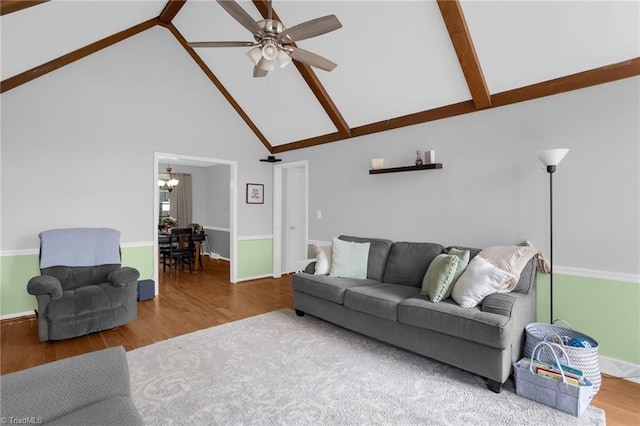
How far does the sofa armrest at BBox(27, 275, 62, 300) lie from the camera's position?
2.94 meters

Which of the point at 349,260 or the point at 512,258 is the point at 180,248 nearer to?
the point at 349,260

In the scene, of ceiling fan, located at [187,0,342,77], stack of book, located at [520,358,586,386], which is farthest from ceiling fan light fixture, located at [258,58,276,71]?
stack of book, located at [520,358,586,386]

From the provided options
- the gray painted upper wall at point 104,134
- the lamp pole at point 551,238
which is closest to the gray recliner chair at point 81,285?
the gray painted upper wall at point 104,134

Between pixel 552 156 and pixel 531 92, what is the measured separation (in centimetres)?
77

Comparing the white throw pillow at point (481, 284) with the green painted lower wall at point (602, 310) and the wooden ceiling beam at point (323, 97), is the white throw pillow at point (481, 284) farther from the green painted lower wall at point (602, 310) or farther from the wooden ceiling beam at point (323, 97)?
the wooden ceiling beam at point (323, 97)

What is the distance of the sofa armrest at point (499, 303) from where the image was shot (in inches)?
96.0

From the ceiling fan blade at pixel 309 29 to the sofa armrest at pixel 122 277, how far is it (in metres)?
2.83

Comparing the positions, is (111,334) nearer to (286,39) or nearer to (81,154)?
(81,154)

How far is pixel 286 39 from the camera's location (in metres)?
2.46

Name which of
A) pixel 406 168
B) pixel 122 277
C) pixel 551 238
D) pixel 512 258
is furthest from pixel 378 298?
pixel 122 277

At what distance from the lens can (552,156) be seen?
8.73 feet

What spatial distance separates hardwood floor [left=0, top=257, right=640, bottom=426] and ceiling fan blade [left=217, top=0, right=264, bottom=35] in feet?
9.82

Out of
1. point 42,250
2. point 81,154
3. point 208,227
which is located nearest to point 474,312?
point 42,250

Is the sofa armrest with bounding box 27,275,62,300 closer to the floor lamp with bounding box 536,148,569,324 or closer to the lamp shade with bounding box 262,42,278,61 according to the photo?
the lamp shade with bounding box 262,42,278,61
